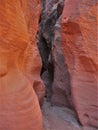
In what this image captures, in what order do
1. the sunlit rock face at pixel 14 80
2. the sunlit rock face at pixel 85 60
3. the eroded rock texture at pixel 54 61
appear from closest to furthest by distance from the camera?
the sunlit rock face at pixel 14 80
the sunlit rock face at pixel 85 60
the eroded rock texture at pixel 54 61

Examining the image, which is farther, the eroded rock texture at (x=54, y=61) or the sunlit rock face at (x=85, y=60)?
the eroded rock texture at (x=54, y=61)

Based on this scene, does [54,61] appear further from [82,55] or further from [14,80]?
[14,80]

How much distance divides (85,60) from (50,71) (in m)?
1.42

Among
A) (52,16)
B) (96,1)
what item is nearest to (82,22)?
(96,1)

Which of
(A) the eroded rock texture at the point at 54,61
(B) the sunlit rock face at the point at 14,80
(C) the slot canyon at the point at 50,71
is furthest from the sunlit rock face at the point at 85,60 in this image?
(B) the sunlit rock face at the point at 14,80

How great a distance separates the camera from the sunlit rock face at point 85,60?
3.12 m

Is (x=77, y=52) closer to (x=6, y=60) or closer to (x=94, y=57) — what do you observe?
(x=94, y=57)

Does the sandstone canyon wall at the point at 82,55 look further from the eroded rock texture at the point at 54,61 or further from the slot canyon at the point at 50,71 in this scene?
the eroded rock texture at the point at 54,61

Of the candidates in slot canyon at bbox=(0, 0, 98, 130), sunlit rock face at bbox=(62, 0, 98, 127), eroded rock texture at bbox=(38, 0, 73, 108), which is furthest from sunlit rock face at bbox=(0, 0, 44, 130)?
eroded rock texture at bbox=(38, 0, 73, 108)

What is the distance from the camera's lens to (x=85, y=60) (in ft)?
10.4

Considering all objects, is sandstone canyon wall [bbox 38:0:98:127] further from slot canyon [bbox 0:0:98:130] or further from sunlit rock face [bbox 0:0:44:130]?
sunlit rock face [bbox 0:0:44:130]

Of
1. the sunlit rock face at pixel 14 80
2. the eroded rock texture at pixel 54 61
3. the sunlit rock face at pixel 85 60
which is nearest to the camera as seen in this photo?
the sunlit rock face at pixel 14 80

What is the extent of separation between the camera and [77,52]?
3.23 m

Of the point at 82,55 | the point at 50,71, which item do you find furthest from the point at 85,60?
the point at 50,71
